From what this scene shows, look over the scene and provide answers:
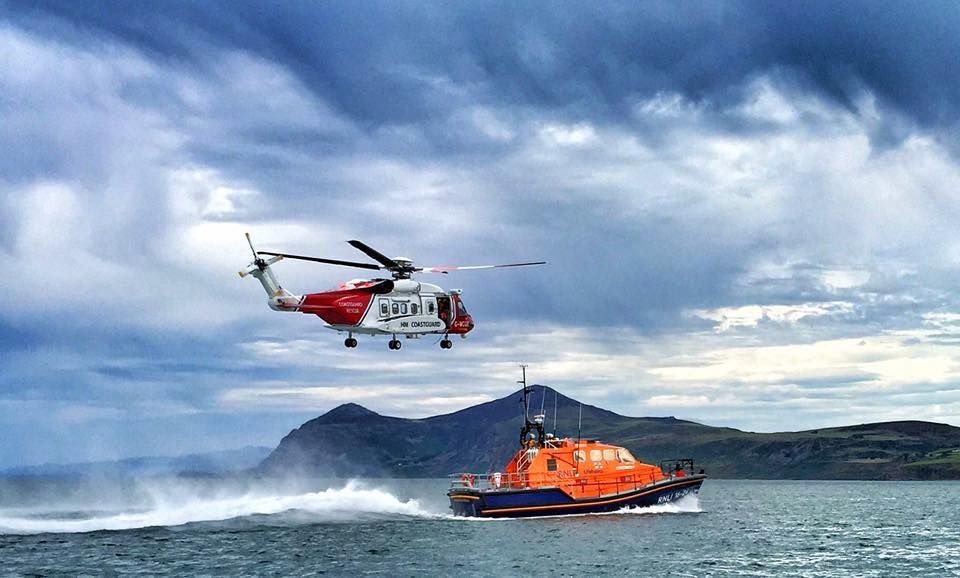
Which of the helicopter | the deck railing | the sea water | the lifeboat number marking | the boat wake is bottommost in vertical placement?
the sea water

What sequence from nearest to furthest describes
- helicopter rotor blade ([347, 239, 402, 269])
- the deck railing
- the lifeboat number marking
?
helicopter rotor blade ([347, 239, 402, 269])
the deck railing
the lifeboat number marking

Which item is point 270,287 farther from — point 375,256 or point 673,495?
point 673,495

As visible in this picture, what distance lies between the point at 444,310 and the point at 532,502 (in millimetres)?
18436

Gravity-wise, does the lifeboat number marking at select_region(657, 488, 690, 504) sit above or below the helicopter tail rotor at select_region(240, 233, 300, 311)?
below

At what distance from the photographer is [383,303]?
46.7m

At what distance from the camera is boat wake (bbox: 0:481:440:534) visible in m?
63.8

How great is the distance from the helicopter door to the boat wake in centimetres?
2663

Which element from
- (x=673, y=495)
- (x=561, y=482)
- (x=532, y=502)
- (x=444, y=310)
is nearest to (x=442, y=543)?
(x=532, y=502)

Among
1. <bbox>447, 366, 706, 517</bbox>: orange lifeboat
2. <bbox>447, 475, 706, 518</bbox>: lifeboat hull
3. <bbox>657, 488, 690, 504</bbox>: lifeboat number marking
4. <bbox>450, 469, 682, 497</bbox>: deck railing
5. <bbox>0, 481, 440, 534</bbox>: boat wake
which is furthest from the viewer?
<bbox>657, 488, 690, 504</bbox>: lifeboat number marking

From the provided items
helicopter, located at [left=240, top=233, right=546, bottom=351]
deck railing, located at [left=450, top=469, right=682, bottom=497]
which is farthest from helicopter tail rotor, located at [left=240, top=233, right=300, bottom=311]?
deck railing, located at [left=450, top=469, right=682, bottom=497]

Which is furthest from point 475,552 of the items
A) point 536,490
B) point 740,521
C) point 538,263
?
point 740,521

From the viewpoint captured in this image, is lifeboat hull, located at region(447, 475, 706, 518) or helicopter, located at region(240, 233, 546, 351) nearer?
helicopter, located at region(240, 233, 546, 351)

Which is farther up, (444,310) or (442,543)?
(444,310)

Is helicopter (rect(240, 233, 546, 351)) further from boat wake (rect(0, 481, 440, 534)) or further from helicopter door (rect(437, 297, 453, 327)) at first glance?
boat wake (rect(0, 481, 440, 534))
